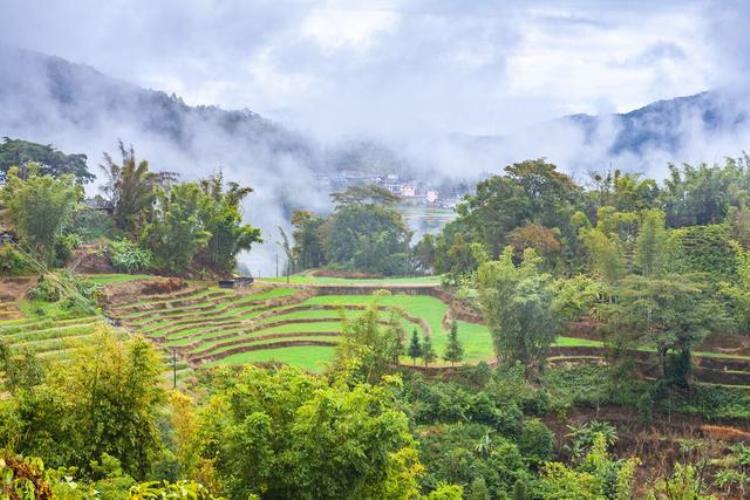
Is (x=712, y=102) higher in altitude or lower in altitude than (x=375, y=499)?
higher

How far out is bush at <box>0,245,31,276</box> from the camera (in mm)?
23094

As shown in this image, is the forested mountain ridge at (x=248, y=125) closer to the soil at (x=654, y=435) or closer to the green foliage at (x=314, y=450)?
the soil at (x=654, y=435)

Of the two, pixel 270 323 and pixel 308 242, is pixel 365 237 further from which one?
pixel 270 323

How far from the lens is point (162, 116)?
69.7 metres

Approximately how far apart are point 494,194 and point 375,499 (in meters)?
23.6

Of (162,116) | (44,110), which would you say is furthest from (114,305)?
(162,116)

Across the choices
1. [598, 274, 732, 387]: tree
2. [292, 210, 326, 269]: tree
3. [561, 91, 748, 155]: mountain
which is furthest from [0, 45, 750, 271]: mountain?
[598, 274, 732, 387]: tree

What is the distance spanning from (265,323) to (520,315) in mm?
10860

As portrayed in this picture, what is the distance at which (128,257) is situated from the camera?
28875mm

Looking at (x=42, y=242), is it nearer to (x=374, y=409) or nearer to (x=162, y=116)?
(x=374, y=409)

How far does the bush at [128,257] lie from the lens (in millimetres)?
28672

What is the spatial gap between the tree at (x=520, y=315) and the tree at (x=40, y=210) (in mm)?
15242

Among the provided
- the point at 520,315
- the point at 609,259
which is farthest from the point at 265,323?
the point at 609,259

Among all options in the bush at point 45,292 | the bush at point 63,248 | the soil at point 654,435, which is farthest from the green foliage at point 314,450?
the bush at point 63,248
